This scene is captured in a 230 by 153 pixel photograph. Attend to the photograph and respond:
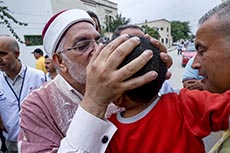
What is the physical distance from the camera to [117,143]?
936mm

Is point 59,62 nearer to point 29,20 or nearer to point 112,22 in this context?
point 29,20

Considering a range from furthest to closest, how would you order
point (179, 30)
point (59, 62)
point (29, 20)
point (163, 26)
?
point (179, 30) → point (163, 26) → point (29, 20) → point (59, 62)

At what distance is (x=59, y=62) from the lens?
1577 mm

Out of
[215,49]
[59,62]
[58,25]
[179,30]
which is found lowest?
[179,30]

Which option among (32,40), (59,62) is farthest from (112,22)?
(59,62)

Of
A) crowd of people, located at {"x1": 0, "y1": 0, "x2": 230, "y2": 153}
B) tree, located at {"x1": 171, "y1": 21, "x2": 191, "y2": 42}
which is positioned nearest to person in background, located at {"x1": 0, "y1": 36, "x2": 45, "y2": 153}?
crowd of people, located at {"x1": 0, "y1": 0, "x2": 230, "y2": 153}

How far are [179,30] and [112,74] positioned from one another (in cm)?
→ 6789

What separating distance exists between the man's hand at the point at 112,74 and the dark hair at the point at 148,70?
0.02 meters

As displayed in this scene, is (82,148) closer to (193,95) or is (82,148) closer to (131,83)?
(131,83)

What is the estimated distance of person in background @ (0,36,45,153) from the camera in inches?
115

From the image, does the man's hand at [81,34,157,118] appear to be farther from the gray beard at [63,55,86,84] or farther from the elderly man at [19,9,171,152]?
the gray beard at [63,55,86,84]

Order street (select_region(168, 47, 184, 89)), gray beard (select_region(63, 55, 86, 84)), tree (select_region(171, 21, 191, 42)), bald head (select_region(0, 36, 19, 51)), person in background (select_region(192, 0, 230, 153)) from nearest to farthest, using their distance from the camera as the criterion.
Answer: person in background (select_region(192, 0, 230, 153))
gray beard (select_region(63, 55, 86, 84))
bald head (select_region(0, 36, 19, 51))
street (select_region(168, 47, 184, 89))
tree (select_region(171, 21, 191, 42))

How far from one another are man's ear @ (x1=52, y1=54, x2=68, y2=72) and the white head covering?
0.03m

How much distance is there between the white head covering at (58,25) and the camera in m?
1.51
